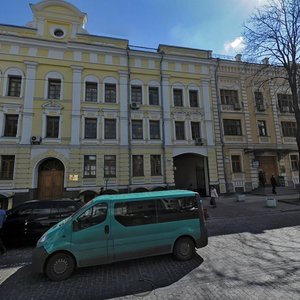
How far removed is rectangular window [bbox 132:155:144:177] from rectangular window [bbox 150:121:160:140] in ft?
7.49

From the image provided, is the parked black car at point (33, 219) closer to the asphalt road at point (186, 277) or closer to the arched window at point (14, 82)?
the asphalt road at point (186, 277)

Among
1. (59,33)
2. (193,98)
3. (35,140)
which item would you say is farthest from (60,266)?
(59,33)

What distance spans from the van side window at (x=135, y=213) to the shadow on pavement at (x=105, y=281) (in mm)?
1239

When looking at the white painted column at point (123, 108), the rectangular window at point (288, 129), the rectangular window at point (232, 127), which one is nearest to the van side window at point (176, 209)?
the white painted column at point (123, 108)

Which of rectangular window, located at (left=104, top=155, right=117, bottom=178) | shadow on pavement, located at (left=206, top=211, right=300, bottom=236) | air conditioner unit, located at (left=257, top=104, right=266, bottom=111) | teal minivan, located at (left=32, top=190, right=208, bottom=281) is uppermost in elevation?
air conditioner unit, located at (left=257, top=104, right=266, bottom=111)

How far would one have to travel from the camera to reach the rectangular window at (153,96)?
66.0 feet

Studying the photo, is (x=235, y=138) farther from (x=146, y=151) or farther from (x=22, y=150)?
(x=22, y=150)

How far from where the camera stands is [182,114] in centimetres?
2023

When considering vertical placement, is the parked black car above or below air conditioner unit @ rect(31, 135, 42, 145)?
below

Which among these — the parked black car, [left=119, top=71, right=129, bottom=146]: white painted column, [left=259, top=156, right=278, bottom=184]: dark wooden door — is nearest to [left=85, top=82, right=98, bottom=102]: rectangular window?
[left=119, top=71, right=129, bottom=146]: white painted column

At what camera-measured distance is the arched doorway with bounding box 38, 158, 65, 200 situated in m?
16.8

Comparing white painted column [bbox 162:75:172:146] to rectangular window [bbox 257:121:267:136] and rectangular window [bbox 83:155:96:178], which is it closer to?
rectangular window [bbox 83:155:96:178]

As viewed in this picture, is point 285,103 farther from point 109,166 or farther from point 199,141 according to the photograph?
point 109,166

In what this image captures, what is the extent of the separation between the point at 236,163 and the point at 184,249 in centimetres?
1696
